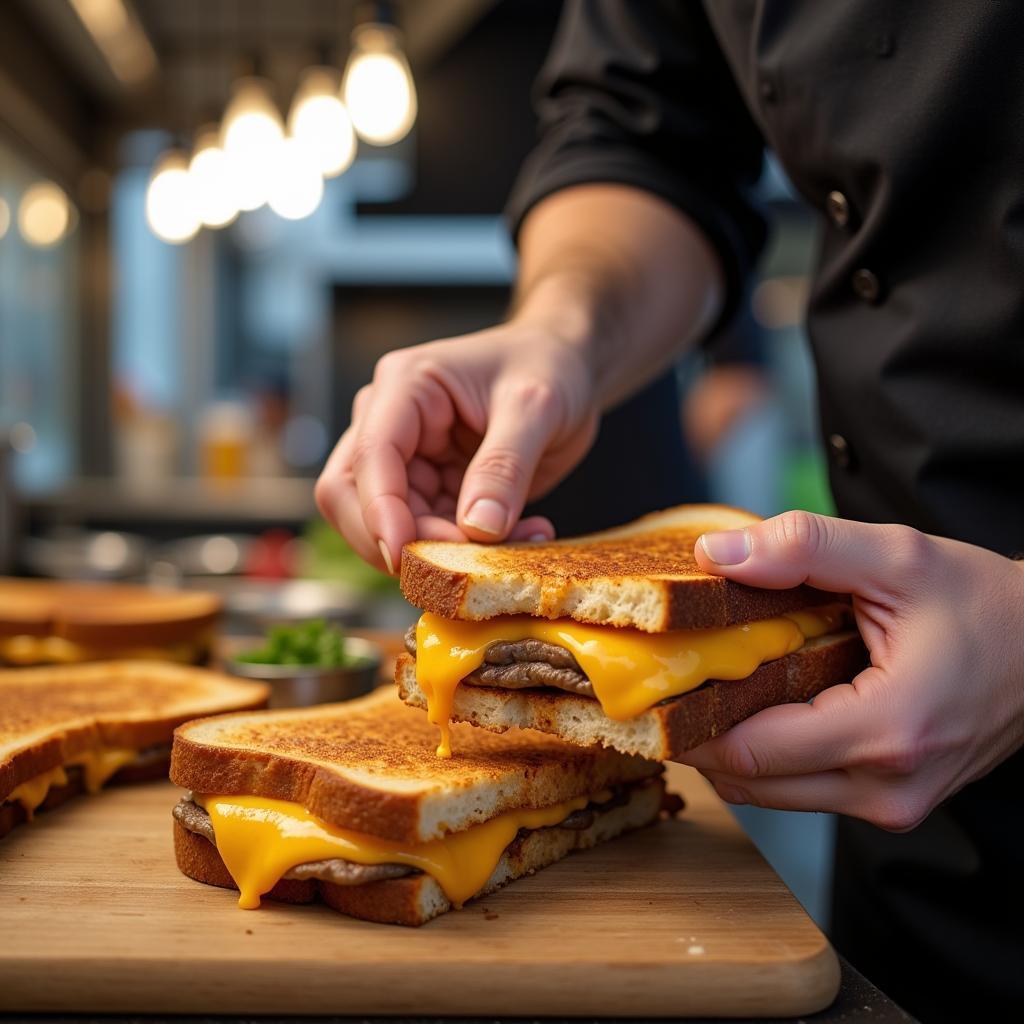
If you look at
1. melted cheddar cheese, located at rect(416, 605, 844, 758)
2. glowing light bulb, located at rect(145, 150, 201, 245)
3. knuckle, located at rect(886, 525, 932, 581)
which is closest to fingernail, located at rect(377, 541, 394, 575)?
melted cheddar cheese, located at rect(416, 605, 844, 758)

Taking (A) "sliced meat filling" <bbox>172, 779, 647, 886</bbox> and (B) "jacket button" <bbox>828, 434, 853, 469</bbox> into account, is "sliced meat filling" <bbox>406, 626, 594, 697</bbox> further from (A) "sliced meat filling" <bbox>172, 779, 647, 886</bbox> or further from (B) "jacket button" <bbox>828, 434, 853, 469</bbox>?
(B) "jacket button" <bbox>828, 434, 853, 469</bbox>

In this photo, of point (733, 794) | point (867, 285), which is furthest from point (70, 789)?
point (867, 285)

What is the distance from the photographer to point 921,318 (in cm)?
184

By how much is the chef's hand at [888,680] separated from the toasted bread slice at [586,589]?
0.22 feet

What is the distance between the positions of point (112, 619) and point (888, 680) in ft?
6.94

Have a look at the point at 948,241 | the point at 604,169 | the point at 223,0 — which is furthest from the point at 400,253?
the point at 948,241

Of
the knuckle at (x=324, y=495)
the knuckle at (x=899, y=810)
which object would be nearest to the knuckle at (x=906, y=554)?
the knuckle at (x=899, y=810)

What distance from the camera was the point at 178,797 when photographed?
6.26 feet

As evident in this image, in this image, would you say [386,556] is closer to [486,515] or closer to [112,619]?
[486,515]

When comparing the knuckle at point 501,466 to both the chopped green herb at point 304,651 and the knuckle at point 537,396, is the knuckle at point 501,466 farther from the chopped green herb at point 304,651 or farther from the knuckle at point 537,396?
the chopped green herb at point 304,651

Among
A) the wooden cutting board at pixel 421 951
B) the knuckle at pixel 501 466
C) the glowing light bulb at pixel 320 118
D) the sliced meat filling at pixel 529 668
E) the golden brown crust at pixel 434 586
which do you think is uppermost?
the glowing light bulb at pixel 320 118

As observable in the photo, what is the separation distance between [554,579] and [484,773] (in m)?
0.29

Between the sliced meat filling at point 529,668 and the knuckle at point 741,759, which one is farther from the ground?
the sliced meat filling at point 529,668

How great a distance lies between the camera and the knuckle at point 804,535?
1.38m
